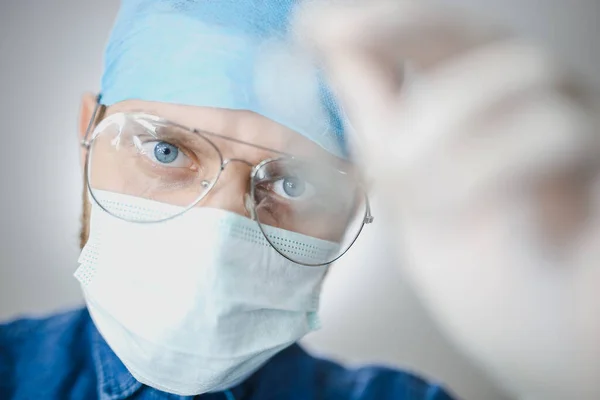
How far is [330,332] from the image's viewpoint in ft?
4.11

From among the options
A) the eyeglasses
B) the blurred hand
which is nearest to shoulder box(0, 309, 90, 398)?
the eyeglasses

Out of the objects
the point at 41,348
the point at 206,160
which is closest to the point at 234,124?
the point at 206,160

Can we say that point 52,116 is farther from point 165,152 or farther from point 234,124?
point 234,124

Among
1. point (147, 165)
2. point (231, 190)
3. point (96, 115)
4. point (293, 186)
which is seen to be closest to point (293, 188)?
point (293, 186)

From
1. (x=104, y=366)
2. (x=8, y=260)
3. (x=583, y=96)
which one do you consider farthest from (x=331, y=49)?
(x=8, y=260)

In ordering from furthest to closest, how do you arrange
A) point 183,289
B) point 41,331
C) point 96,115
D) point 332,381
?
point 332,381 < point 41,331 < point 96,115 < point 183,289

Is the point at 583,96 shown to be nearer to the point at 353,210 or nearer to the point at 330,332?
the point at 353,210

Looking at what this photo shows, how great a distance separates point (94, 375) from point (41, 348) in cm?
11

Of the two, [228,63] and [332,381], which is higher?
[228,63]

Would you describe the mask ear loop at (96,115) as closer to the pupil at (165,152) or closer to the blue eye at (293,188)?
the pupil at (165,152)

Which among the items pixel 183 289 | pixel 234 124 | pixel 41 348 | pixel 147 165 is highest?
pixel 234 124

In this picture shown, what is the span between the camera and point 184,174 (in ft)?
2.36

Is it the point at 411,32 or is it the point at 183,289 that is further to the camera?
the point at 183,289

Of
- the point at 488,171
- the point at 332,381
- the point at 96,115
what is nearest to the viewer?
the point at 488,171
